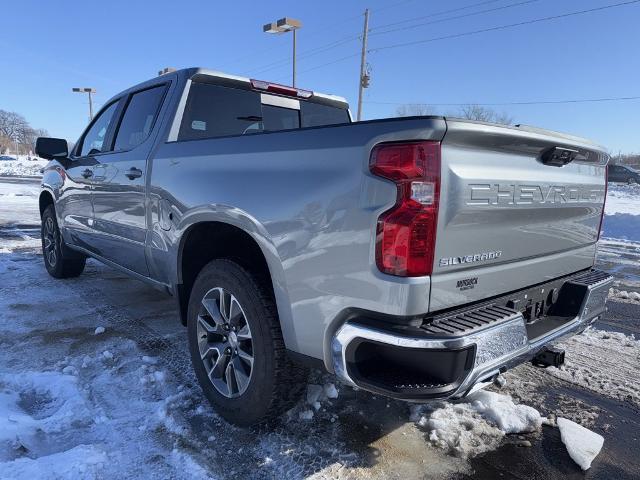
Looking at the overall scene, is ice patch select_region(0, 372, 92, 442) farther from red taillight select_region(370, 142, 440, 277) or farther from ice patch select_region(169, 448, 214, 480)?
red taillight select_region(370, 142, 440, 277)

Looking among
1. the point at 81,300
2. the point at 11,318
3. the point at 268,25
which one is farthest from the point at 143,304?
the point at 268,25

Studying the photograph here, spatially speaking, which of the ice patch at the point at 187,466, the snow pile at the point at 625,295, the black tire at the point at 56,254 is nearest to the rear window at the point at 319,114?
the ice patch at the point at 187,466

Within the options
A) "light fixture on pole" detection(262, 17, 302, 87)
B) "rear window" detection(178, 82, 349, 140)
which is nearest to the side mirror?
"rear window" detection(178, 82, 349, 140)

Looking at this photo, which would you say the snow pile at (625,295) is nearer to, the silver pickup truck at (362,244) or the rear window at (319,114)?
the silver pickup truck at (362,244)

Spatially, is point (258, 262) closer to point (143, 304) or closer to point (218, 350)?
point (218, 350)

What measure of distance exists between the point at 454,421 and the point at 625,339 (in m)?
2.33

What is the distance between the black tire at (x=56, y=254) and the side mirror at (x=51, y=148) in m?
0.87

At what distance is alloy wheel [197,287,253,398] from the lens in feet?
8.05

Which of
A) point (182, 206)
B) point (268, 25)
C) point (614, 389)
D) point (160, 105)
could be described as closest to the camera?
point (182, 206)

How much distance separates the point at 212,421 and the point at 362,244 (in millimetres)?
1514

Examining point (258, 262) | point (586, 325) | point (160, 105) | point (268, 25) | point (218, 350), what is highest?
point (268, 25)

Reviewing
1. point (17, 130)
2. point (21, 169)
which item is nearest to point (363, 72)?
point (21, 169)

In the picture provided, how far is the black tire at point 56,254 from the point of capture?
539 cm

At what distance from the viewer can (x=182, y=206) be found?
2.81m
